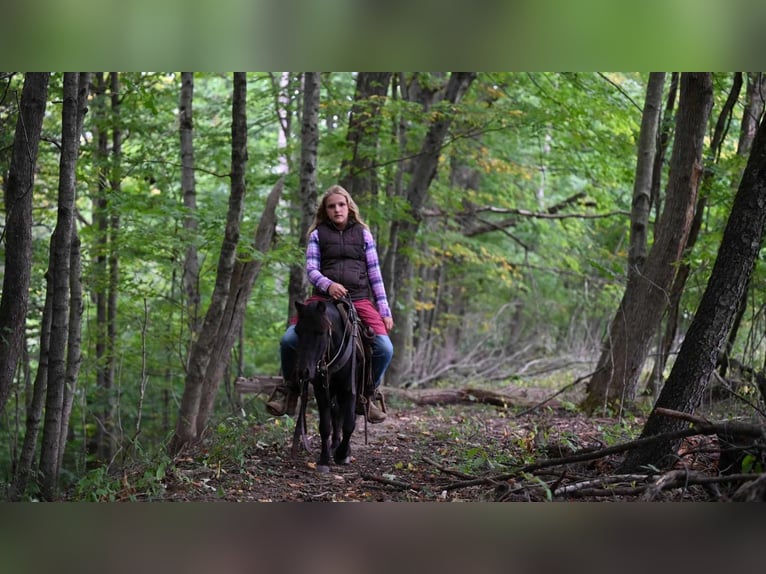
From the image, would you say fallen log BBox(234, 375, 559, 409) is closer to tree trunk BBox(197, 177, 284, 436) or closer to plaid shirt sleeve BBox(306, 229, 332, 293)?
tree trunk BBox(197, 177, 284, 436)

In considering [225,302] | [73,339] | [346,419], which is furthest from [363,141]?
[346,419]

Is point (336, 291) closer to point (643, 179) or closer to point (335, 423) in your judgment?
point (335, 423)

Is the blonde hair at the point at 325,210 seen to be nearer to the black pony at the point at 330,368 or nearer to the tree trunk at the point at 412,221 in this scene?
the black pony at the point at 330,368

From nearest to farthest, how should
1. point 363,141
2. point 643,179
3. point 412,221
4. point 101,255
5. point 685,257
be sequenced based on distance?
1. point 685,257
2. point 643,179
3. point 101,255
4. point 363,141
5. point 412,221

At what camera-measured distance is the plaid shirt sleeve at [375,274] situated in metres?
7.72

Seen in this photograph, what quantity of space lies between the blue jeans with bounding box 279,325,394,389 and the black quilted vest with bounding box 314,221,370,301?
1.70 ft

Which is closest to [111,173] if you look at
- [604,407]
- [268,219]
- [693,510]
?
[268,219]

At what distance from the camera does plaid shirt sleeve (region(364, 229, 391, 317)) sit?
772 centimetres

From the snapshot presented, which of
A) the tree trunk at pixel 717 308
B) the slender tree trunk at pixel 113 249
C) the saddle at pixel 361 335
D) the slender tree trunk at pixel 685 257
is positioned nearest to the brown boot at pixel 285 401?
the saddle at pixel 361 335

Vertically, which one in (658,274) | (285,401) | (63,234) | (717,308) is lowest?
(285,401)

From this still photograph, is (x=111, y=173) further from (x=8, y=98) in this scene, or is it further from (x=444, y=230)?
(x=444, y=230)

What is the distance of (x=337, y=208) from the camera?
747cm

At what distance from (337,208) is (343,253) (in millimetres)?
454

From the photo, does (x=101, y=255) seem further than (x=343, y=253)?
Yes
